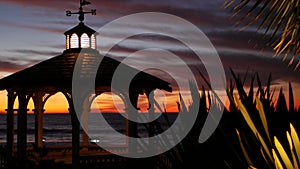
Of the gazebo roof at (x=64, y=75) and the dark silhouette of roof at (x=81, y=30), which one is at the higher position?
the dark silhouette of roof at (x=81, y=30)

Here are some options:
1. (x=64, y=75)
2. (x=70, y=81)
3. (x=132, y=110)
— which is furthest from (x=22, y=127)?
(x=132, y=110)

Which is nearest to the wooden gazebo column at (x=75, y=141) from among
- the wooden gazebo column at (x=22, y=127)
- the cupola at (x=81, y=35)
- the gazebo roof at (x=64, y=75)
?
the gazebo roof at (x=64, y=75)

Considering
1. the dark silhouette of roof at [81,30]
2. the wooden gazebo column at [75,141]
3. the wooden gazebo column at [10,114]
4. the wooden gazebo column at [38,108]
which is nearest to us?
the wooden gazebo column at [75,141]

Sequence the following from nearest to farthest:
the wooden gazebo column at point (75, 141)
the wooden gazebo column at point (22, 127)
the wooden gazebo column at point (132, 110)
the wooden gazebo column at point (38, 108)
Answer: the wooden gazebo column at point (75, 141)
the wooden gazebo column at point (132, 110)
the wooden gazebo column at point (22, 127)
the wooden gazebo column at point (38, 108)

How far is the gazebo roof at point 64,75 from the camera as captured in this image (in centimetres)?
1499

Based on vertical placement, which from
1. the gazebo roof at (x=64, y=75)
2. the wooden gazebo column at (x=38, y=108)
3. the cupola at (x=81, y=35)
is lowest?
the wooden gazebo column at (x=38, y=108)

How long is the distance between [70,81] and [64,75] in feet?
1.40

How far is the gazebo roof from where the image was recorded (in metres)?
15.0

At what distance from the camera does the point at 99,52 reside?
17266 mm

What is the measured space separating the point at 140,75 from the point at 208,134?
11.8 metres

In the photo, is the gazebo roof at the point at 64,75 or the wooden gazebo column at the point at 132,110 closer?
the gazebo roof at the point at 64,75

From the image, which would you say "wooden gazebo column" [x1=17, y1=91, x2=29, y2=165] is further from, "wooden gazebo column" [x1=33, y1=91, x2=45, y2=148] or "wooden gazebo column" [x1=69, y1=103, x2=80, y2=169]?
"wooden gazebo column" [x1=33, y1=91, x2=45, y2=148]

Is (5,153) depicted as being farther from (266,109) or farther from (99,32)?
(266,109)

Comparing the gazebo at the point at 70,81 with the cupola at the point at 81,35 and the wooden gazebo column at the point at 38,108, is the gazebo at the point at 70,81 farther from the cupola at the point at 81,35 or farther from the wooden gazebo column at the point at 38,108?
the wooden gazebo column at the point at 38,108
